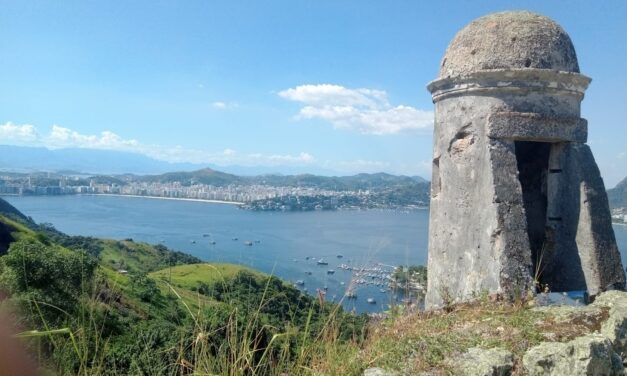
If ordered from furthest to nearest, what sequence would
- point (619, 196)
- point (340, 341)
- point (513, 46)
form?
point (619, 196) → point (513, 46) → point (340, 341)

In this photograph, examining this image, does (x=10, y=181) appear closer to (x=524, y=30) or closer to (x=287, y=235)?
(x=287, y=235)

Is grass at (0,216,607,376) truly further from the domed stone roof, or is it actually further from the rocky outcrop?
the domed stone roof

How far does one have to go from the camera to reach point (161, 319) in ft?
44.0

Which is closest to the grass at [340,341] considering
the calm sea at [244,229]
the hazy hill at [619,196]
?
the calm sea at [244,229]

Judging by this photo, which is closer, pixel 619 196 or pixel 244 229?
pixel 619 196

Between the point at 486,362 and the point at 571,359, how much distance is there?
1.73 feet

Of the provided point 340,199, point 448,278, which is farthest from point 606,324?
point 340,199

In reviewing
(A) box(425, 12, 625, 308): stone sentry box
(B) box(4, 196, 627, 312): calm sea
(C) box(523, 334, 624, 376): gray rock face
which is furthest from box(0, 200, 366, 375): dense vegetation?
(B) box(4, 196, 627, 312): calm sea

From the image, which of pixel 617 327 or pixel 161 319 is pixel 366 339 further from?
pixel 161 319

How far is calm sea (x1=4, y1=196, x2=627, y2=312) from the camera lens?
1912 inches

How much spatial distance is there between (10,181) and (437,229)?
216406 millimetres

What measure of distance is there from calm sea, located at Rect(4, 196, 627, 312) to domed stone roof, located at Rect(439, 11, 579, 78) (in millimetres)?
25879

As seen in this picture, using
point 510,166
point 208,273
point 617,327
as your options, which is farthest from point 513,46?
point 208,273

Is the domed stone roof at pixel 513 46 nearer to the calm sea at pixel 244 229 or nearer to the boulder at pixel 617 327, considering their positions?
the boulder at pixel 617 327
